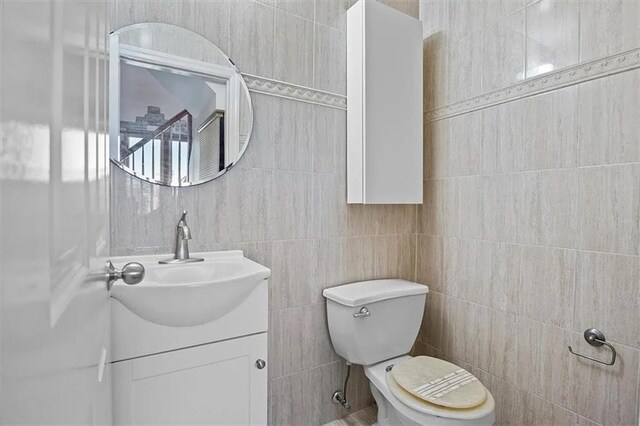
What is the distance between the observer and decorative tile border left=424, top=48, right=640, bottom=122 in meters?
1.17

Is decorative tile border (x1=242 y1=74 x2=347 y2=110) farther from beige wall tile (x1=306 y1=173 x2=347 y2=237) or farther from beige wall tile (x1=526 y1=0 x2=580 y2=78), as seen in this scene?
A: beige wall tile (x1=526 y1=0 x2=580 y2=78)

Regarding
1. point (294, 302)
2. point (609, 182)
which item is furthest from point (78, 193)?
point (609, 182)

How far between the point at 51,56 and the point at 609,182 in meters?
1.55

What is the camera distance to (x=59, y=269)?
362 mm

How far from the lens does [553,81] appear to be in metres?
1.36

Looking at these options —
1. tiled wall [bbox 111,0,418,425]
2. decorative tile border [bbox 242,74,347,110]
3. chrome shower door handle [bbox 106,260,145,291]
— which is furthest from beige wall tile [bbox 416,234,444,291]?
chrome shower door handle [bbox 106,260,145,291]

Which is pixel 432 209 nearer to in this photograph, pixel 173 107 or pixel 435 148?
pixel 435 148

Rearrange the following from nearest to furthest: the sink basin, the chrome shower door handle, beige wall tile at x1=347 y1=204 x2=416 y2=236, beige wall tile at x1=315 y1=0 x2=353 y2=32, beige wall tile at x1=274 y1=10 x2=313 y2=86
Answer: the chrome shower door handle < the sink basin < beige wall tile at x1=274 y1=10 x2=313 y2=86 < beige wall tile at x1=315 y1=0 x2=353 y2=32 < beige wall tile at x1=347 y1=204 x2=416 y2=236

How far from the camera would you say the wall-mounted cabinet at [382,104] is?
5.39 ft

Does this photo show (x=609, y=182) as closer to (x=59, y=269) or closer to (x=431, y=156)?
(x=431, y=156)

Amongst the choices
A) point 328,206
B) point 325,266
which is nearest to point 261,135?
point 328,206

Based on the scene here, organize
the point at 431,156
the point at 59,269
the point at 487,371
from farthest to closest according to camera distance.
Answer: the point at 431,156 → the point at 487,371 → the point at 59,269

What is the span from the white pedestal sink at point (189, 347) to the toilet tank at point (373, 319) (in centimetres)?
51

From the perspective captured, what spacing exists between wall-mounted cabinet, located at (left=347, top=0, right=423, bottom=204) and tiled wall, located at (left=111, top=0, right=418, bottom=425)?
0.09m
